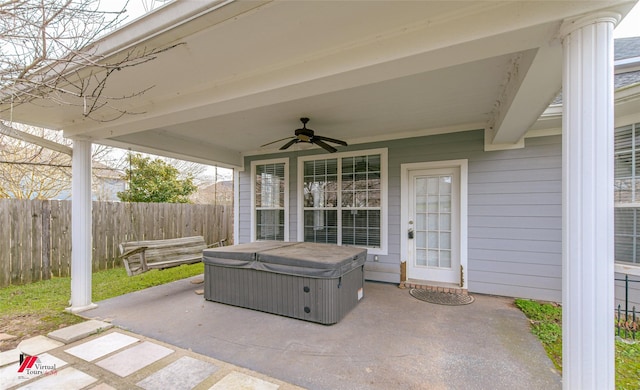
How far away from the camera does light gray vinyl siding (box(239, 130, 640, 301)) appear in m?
3.81

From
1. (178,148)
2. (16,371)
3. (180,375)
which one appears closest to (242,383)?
(180,375)

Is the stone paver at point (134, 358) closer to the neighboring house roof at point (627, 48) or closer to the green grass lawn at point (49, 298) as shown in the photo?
the green grass lawn at point (49, 298)

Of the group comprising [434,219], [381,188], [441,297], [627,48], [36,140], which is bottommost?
[441,297]

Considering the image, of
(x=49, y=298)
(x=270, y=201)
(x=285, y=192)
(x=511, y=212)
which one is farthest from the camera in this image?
(x=270, y=201)

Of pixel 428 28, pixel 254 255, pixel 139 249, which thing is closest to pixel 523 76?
pixel 428 28

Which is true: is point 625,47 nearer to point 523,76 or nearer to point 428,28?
point 523,76

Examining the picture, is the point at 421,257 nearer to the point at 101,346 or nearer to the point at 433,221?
the point at 433,221

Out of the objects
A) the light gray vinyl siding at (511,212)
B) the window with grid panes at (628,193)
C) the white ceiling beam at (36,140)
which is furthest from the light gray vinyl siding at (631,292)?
the white ceiling beam at (36,140)

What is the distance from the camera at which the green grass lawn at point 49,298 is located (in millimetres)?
3008

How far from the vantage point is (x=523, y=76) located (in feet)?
6.75

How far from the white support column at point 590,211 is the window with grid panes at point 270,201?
494 centimetres

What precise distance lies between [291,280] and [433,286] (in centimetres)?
246

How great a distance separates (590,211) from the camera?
128 centimetres

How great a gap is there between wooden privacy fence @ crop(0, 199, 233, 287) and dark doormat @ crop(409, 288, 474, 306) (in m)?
6.12
